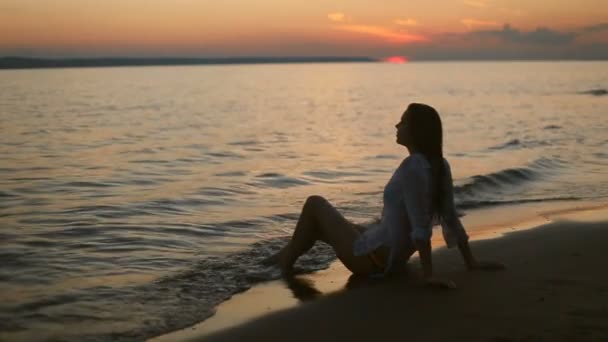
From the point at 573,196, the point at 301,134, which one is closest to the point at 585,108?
the point at 301,134

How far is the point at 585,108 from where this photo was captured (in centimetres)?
3778

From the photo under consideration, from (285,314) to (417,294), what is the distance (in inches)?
42.9

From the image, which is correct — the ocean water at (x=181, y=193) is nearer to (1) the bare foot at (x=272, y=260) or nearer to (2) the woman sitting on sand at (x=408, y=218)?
(1) the bare foot at (x=272, y=260)

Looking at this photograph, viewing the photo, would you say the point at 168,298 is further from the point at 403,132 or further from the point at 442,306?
the point at 403,132

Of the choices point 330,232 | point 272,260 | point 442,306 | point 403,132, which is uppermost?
point 403,132

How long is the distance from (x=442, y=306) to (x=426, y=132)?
1350 mm

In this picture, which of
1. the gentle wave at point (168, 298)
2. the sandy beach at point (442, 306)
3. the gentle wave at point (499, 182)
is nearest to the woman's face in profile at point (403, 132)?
the sandy beach at point (442, 306)

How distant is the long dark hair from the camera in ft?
16.8

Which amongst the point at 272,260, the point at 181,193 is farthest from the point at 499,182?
the point at 272,260

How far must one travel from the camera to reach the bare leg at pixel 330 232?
591cm

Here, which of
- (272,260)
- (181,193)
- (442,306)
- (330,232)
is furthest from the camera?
(181,193)

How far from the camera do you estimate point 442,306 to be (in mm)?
5020

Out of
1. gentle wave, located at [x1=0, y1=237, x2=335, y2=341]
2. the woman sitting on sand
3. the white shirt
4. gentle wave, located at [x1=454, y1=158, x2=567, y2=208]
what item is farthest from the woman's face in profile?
gentle wave, located at [x1=454, y1=158, x2=567, y2=208]

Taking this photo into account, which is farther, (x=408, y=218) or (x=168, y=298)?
(x=168, y=298)
